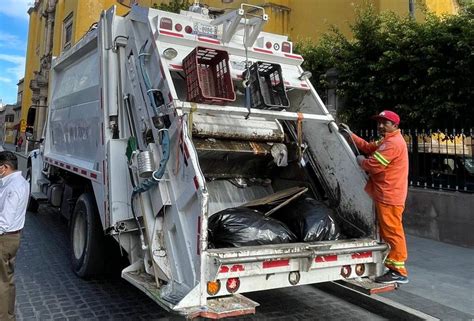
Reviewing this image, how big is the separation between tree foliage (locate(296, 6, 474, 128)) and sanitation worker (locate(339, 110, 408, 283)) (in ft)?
14.0

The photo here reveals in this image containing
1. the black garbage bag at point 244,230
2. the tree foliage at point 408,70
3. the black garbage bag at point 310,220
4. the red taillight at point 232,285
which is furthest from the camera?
the tree foliage at point 408,70

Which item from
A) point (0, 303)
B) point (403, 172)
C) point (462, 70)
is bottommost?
point (0, 303)

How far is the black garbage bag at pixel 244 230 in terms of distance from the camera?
3562 mm

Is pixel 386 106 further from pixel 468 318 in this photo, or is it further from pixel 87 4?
pixel 87 4

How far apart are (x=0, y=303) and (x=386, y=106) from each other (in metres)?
7.78

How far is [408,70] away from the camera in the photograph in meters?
8.48

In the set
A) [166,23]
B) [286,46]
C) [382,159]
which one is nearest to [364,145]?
[382,159]

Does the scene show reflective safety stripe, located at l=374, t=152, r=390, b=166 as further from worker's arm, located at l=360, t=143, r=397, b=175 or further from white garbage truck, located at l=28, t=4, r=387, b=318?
white garbage truck, located at l=28, t=4, r=387, b=318

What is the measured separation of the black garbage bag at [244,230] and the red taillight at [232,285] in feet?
1.14

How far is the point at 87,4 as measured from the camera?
24.1 m

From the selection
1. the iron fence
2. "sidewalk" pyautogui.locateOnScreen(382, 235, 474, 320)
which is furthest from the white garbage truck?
the iron fence

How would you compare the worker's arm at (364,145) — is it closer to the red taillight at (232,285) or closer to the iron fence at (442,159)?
the red taillight at (232,285)

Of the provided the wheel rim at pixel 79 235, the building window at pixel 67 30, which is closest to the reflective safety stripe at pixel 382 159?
the wheel rim at pixel 79 235

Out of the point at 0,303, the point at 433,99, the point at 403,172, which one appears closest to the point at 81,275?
the point at 0,303
